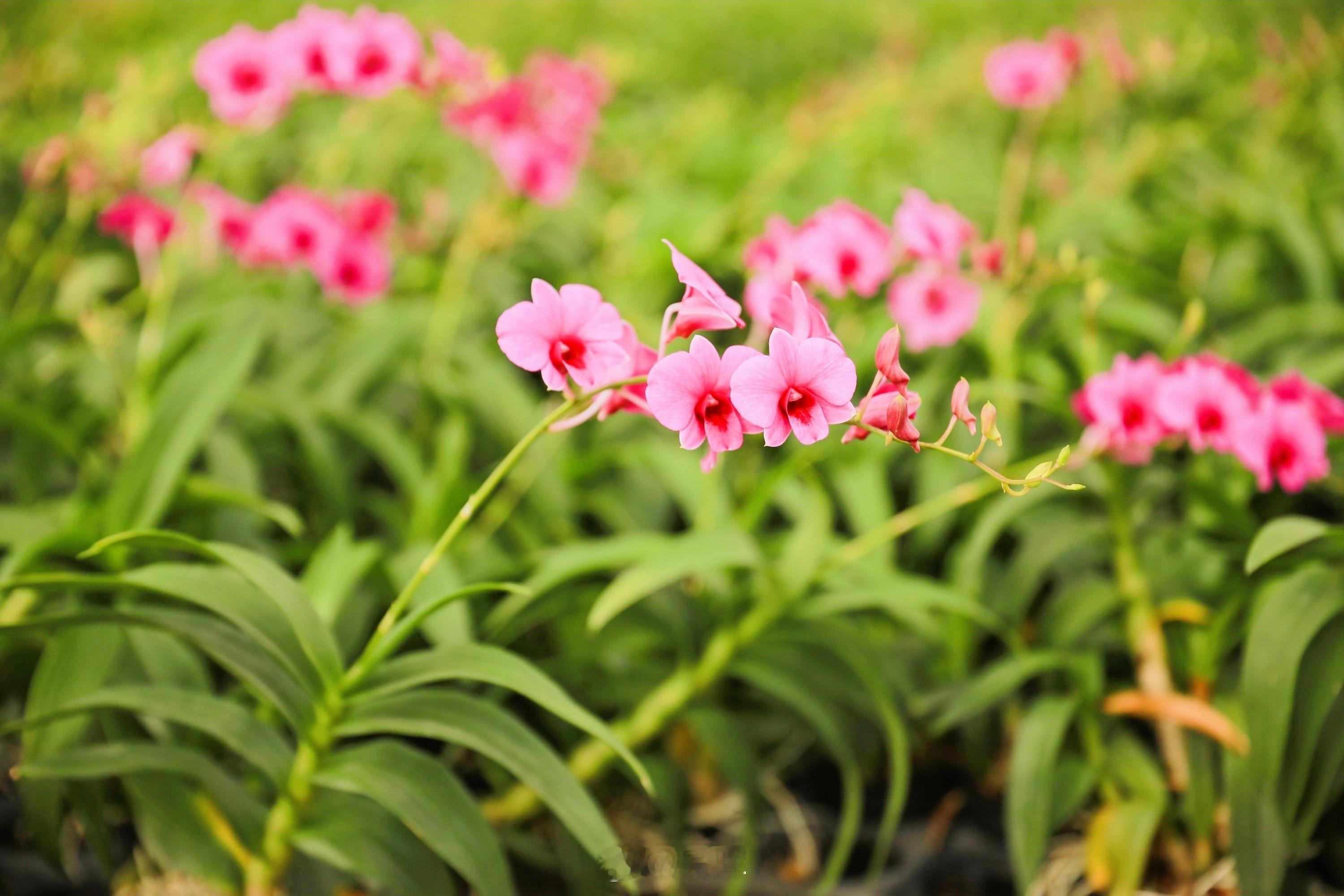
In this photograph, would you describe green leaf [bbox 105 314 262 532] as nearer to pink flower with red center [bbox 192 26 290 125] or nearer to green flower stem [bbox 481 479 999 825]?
pink flower with red center [bbox 192 26 290 125]

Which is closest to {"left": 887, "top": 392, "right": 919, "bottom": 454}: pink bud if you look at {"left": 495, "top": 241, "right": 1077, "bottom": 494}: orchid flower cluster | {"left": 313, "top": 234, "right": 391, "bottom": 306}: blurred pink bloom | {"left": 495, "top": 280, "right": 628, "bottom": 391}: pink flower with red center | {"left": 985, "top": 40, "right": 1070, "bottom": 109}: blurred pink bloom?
{"left": 495, "top": 241, "right": 1077, "bottom": 494}: orchid flower cluster

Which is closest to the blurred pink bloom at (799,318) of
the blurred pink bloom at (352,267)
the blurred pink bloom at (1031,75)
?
the blurred pink bloom at (352,267)

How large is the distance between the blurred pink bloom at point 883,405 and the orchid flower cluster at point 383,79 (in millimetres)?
1269

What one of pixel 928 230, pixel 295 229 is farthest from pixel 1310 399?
pixel 295 229

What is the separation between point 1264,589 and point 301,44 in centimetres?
184

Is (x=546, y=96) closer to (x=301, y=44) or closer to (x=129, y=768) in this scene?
(x=301, y=44)

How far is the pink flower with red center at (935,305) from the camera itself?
1673 mm

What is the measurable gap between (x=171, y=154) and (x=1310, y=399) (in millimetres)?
2077

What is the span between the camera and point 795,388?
30.9 inches

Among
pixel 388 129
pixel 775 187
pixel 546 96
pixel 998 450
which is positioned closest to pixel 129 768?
pixel 998 450

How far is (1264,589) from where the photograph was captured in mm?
1313

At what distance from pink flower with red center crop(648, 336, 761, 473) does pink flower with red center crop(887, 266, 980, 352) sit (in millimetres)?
969

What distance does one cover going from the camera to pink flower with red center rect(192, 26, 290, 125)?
1.74 m

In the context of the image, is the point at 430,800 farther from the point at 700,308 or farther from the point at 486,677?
the point at 700,308
